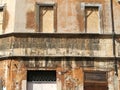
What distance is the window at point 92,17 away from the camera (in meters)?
22.0

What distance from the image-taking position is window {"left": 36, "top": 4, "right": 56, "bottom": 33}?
21984 mm

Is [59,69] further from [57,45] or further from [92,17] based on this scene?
[92,17]

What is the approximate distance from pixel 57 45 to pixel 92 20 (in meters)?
2.52

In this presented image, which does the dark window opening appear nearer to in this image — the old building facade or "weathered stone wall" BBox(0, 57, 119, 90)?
the old building facade

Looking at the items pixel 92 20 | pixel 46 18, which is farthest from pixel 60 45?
pixel 92 20

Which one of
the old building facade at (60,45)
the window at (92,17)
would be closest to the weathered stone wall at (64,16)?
the old building facade at (60,45)

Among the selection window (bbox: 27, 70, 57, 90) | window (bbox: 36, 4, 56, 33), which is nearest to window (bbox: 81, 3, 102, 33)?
window (bbox: 36, 4, 56, 33)

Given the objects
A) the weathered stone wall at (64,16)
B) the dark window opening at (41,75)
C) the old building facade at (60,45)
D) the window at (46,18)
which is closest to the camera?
the old building facade at (60,45)

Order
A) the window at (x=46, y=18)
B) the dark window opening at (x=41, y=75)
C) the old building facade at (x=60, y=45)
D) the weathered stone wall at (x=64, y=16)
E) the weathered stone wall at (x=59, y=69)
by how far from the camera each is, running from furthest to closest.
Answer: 1. the window at (x=46, y=18)
2. the weathered stone wall at (x=64, y=16)
3. the dark window opening at (x=41, y=75)
4. the old building facade at (x=60, y=45)
5. the weathered stone wall at (x=59, y=69)

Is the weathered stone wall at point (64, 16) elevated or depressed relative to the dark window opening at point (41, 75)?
elevated

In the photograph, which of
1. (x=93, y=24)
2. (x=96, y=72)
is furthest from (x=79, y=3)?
(x=96, y=72)

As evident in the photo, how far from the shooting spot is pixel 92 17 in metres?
22.3

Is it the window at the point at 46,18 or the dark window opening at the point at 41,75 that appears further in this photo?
the window at the point at 46,18

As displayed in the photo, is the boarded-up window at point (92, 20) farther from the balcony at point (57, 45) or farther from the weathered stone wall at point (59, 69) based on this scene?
the weathered stone wall at point (59, 69)
